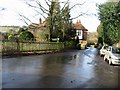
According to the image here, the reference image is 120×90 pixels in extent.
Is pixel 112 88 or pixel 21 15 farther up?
pixel 21 15

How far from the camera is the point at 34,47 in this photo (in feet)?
108

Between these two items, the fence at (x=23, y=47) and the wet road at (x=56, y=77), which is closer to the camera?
the wet road at (x=56, y=77)

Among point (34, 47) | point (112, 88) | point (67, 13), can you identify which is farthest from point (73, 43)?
point (112, 88)

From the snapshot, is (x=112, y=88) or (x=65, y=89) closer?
(x=65, y=89)

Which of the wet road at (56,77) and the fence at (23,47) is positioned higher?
the fence at (23,47)

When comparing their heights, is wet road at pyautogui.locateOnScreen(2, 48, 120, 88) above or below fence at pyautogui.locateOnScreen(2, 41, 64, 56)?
below

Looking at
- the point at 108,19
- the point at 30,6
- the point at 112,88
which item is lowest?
the point at 112,88

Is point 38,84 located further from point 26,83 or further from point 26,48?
point 26,48

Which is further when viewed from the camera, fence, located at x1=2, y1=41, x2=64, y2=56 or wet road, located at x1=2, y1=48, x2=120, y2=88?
fence, located at x1=2, y1=41, x2=64, y2=56

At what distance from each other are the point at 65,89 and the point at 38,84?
122 cm

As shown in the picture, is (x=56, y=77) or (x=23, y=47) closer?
(x=56, y=77)

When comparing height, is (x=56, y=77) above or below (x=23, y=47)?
below

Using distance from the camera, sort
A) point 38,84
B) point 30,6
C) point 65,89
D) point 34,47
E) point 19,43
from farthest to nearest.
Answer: point 30,6
point 34,47
point 19,43
point 38,84
point 65,89

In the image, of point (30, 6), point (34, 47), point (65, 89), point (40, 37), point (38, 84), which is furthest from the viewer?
point (40, 37)
